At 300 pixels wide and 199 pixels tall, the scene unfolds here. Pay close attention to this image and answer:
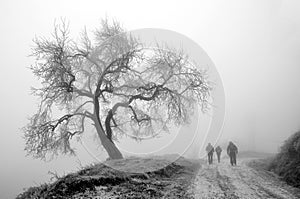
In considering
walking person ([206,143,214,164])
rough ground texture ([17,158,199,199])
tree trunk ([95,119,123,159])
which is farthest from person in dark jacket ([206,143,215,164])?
rough ground texture ([17,158,199,199])

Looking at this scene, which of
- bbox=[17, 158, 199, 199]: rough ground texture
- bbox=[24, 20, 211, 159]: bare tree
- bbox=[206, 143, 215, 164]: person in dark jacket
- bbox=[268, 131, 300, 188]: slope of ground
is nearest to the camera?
bbox=[17, 158, 199, 199]: rough ground texture

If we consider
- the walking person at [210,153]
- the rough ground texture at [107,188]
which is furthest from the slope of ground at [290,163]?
the walking person at [210,153]

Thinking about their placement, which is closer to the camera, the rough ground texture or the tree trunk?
the rough ground texture

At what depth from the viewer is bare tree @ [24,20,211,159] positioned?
55.9ft

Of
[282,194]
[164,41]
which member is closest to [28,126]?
[164,41]

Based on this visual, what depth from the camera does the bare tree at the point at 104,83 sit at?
1703 cm

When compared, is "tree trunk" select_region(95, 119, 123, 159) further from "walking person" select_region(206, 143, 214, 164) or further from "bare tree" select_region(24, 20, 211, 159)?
"walking person" select_region(206, 143, 214, 164)

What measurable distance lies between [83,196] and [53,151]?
12268 mm

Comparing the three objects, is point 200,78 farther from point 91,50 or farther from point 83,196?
point 83,196

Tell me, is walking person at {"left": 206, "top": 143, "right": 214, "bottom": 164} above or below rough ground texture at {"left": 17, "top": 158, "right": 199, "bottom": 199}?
above

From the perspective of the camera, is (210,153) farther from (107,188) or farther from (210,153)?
(107,188)

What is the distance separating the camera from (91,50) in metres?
18.9

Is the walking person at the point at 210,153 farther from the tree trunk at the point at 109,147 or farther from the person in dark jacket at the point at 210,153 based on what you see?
the tree trunk at the point at 109,147

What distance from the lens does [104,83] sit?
61.1ft
